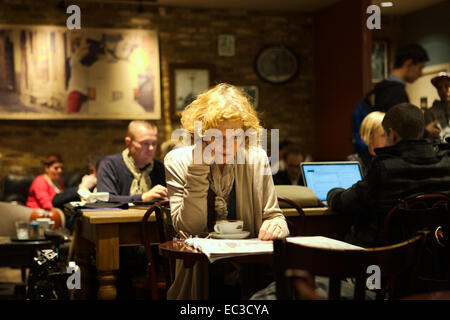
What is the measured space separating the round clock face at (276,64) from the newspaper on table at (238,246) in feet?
20.2

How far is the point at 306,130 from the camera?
27.8 feet

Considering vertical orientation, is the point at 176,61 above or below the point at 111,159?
above

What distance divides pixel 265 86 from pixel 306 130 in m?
0.85

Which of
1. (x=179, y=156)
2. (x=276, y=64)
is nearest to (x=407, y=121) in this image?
(x=179, y=156)

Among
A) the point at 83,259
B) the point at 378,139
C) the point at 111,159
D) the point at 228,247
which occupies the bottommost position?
the point at 83,259

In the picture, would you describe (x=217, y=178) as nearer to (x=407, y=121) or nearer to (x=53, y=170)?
(x=407, y=121)

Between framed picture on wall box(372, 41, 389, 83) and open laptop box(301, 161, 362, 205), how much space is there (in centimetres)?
458

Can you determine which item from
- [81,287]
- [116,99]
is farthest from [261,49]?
[81,287]

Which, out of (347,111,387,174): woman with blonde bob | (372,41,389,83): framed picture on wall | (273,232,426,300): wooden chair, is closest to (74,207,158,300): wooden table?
(347,111,387,174): woman with blonde bob

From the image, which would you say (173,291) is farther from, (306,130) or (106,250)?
(306,130)

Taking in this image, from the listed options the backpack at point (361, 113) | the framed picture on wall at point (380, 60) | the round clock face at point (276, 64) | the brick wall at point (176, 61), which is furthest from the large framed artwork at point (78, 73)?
the backpack at point (361, 113)

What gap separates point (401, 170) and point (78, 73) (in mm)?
5396

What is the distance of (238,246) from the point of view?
208 cm
